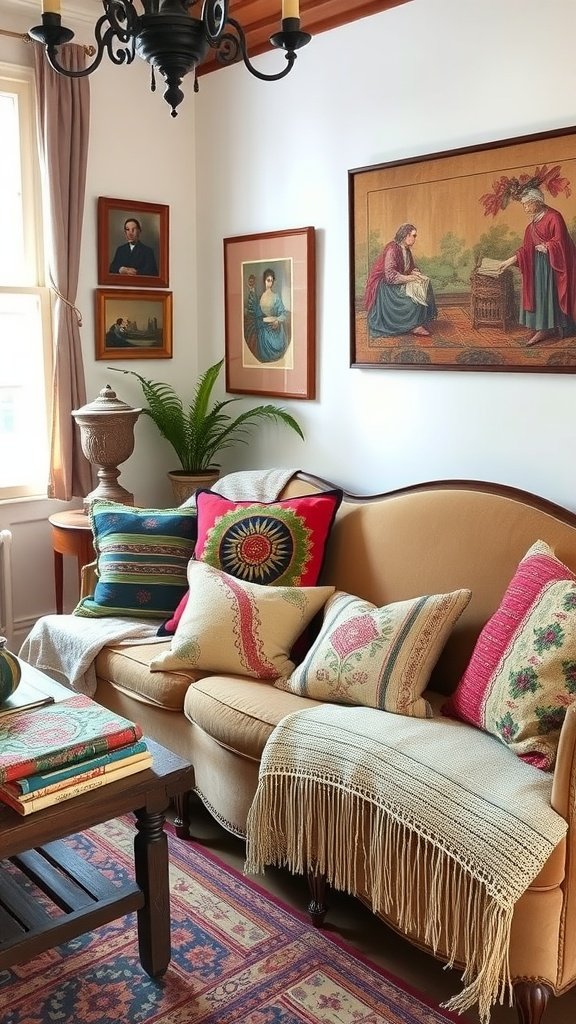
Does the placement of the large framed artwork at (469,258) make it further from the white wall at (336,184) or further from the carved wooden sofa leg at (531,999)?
the carved wooden sofa leg at (531,999)

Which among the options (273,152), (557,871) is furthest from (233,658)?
(273,152)

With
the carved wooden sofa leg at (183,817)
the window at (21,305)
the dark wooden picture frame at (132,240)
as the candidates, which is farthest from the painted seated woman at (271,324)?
the carved wooden sofa leg at (183,817)

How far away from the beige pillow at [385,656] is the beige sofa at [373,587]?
0.29 feet

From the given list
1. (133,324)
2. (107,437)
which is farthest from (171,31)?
(133,324)

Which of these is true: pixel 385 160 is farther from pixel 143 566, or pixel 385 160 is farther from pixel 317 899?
pixel 317 899

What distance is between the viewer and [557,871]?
1.85 m

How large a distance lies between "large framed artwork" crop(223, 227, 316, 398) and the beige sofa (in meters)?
0.87

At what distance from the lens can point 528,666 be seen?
215cm

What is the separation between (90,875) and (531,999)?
981 millimetres

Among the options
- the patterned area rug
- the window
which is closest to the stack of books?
the patterned area rug

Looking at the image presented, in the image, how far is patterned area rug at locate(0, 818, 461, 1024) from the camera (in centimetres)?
200

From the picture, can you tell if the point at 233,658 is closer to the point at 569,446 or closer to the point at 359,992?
the point at 359,992

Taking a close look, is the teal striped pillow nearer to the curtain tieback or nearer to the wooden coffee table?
the wooden coffee table

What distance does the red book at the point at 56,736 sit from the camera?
6.29 feet
